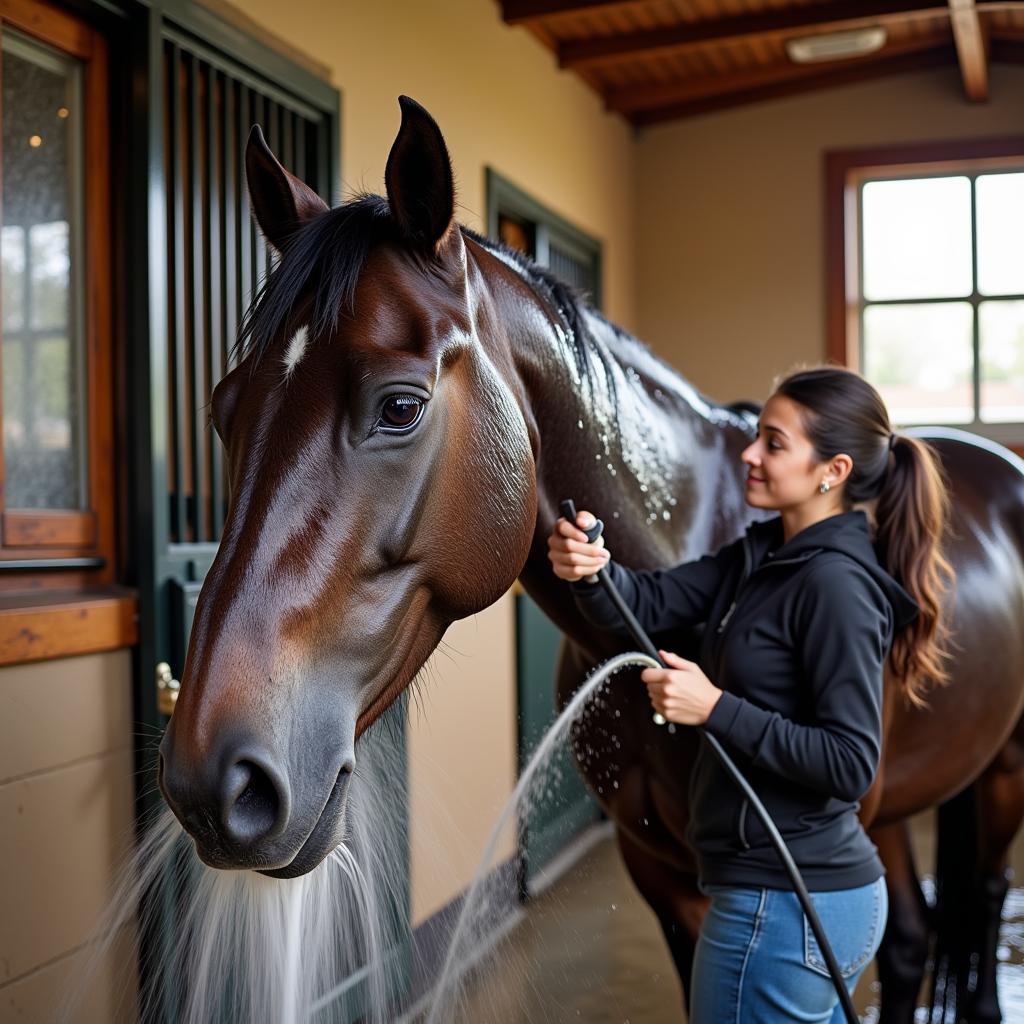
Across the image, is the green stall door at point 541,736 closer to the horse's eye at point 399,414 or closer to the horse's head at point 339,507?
the horse's head at point 339,507

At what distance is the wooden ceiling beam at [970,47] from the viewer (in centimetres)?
404

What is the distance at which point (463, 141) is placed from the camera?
3.54 metres

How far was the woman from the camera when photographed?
1308 millimetres

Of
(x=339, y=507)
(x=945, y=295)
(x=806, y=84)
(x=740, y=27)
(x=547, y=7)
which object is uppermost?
(x=806, y=84)

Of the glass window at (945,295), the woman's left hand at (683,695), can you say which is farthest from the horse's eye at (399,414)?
the glass window at (945,295)

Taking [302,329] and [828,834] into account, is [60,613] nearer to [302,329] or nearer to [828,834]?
[302,329]

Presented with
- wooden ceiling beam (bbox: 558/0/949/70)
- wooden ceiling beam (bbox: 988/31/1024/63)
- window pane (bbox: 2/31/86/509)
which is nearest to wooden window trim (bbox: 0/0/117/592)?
window pane (bbox: 2/31/86/509)

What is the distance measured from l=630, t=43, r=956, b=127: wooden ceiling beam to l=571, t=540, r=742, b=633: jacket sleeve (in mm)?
4225

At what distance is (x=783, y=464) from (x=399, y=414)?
0.60 meters

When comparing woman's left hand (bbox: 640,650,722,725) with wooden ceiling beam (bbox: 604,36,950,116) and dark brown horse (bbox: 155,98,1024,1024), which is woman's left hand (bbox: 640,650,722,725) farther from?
wooden ceiling beam (bbox: 604,36,950,116)

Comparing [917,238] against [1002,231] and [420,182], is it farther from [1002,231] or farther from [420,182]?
[420,182]

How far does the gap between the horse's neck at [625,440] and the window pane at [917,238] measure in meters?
3.74

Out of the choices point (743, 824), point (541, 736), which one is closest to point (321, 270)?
point (743, 824)

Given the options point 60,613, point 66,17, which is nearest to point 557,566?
point 60,613
